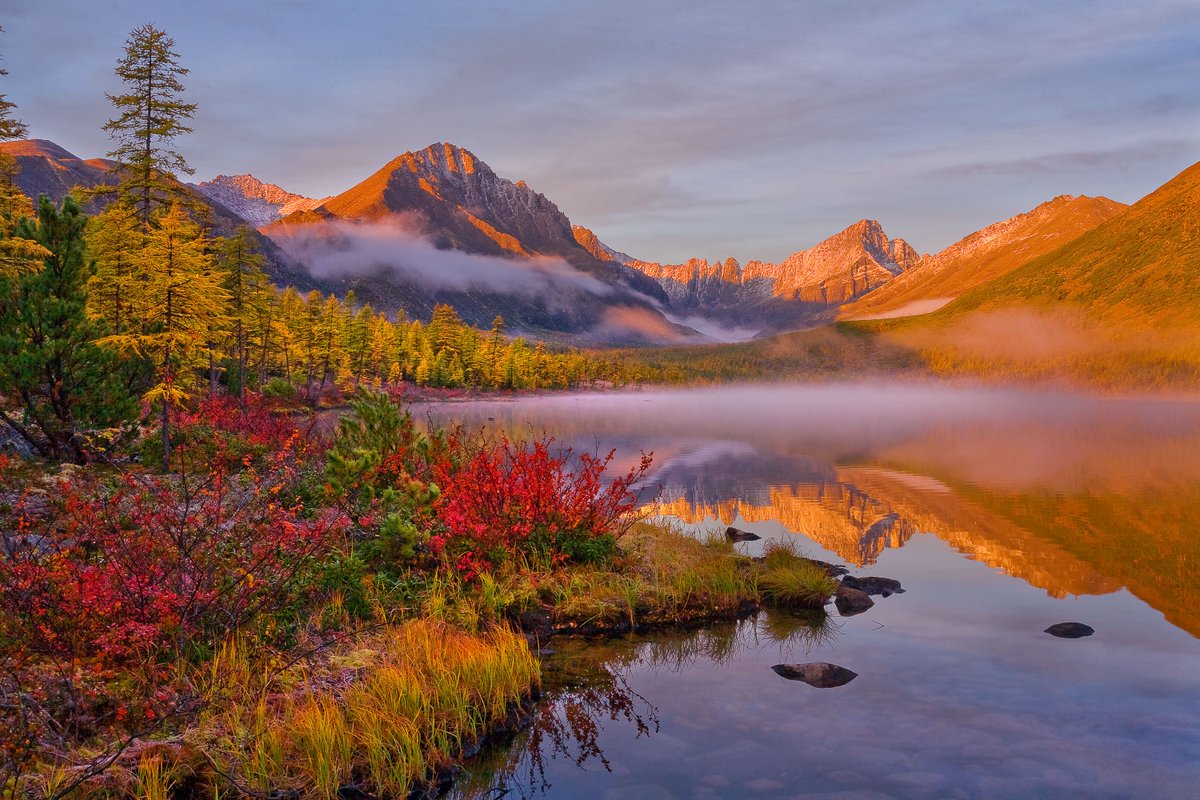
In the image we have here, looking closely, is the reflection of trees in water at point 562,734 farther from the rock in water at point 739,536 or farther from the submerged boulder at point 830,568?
the rock in water at point 739,536

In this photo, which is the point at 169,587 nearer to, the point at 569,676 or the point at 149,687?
the point at 149,687

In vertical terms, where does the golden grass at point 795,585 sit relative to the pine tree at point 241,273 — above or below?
below

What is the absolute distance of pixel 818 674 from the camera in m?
10.4

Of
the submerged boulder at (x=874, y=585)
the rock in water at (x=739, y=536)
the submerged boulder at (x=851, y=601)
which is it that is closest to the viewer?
the submerged boulder at (x=851, y=601)

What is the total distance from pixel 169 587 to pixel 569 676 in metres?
5.65

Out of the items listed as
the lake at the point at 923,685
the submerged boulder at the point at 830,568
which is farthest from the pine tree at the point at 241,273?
the submerged boulder at the point at 830,568

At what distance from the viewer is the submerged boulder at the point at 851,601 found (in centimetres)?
1388

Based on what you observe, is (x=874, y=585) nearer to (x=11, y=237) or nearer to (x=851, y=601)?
(x=851, y=601)

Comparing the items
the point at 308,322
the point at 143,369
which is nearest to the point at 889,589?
the point at 143,369

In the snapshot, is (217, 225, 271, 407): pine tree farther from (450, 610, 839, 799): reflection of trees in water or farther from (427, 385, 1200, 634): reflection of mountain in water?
(450, 610, 839, 799): reflection of trees in water

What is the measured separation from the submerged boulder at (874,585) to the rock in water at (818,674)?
5151mm

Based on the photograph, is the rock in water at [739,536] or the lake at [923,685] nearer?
the lake at [923,685]

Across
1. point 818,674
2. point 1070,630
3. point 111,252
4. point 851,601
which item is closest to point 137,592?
point 818,674

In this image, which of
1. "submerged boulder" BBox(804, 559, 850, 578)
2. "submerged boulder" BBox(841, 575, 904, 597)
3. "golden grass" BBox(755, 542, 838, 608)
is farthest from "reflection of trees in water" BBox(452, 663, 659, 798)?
"submerged boulder" BBox(841, 575, 904, 597)
